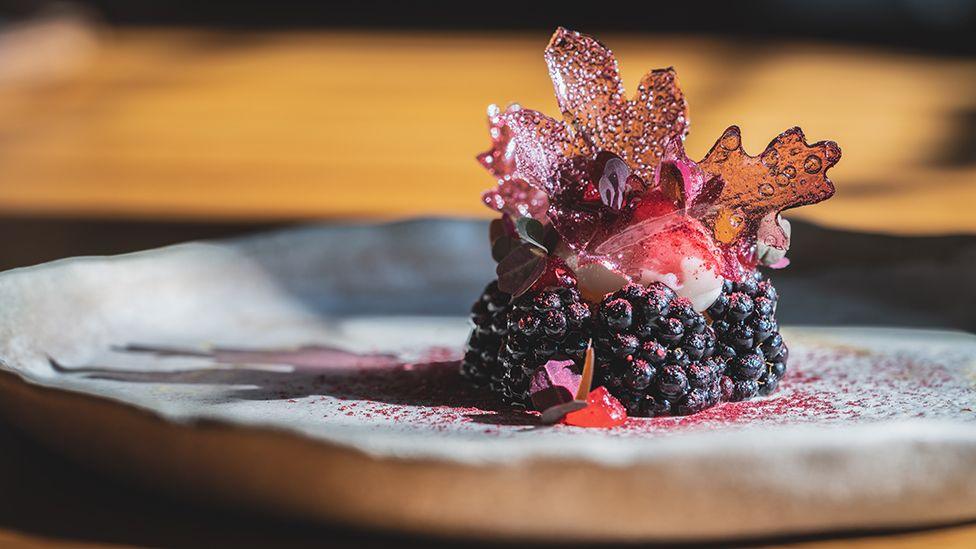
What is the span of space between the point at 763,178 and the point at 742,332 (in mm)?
147

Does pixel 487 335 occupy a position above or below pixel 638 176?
below

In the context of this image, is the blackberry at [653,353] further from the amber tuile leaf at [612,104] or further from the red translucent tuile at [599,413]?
the amber tuile leaf at [612,104]

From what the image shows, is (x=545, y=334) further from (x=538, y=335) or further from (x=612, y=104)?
(x=612, y=104)

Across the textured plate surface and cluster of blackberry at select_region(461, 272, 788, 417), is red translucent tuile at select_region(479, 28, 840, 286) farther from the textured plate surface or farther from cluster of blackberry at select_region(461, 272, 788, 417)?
the textured plate surface

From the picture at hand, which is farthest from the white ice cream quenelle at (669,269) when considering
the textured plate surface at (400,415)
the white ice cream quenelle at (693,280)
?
the textured plate surface at (400,415)

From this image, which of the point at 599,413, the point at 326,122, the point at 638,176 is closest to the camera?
the point at 599,413

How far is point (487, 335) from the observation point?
4.12 feet

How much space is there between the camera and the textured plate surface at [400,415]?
861mm

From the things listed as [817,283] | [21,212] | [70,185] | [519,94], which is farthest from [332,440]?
[519,94]

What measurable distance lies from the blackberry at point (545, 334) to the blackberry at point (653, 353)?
0.8 inches

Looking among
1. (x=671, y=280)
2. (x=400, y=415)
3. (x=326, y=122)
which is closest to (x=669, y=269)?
(x=671, y=280)

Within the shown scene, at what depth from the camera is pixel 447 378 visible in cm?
131

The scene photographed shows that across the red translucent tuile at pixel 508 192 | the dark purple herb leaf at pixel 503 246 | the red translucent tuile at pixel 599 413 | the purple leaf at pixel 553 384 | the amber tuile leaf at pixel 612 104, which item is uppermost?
the amber tuile leaf at pixel 612 104

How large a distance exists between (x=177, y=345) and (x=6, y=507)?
487 mm
